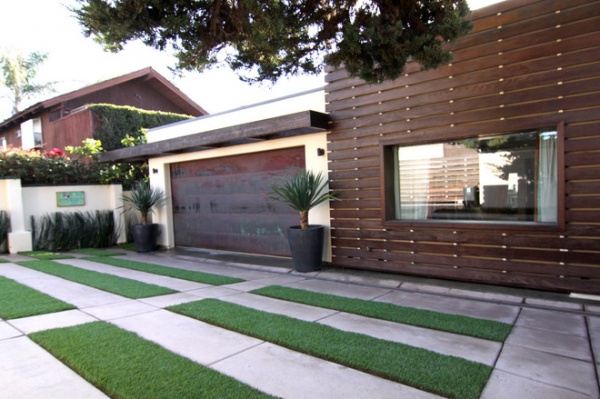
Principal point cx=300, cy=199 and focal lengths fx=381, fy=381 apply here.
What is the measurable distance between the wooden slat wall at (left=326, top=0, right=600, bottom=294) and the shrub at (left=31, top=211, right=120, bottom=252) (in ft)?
24.5

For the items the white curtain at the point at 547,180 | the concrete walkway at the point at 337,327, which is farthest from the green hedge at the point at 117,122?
the white curtain at the point at 547,180

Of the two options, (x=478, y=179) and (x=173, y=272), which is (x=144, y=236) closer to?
(x=173, y=272)

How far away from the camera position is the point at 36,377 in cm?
291

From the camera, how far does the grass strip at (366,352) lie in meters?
2.77

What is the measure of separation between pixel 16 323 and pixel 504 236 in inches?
242

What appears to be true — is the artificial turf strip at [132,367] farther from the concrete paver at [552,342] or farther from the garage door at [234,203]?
the garage door at [234,203]

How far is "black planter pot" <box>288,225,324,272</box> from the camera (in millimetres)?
6858

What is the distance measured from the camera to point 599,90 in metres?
4.71

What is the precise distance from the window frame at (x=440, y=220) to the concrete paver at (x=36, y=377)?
496 centimetres

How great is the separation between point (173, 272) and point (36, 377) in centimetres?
408

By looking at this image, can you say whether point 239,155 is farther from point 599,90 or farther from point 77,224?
point 599,90

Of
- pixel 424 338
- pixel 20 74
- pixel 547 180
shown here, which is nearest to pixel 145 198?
pixel 424 338

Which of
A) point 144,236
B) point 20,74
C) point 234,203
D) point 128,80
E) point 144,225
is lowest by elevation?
point 144,236

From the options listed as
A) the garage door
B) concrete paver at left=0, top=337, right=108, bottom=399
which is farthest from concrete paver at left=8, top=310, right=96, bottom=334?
the garage door
